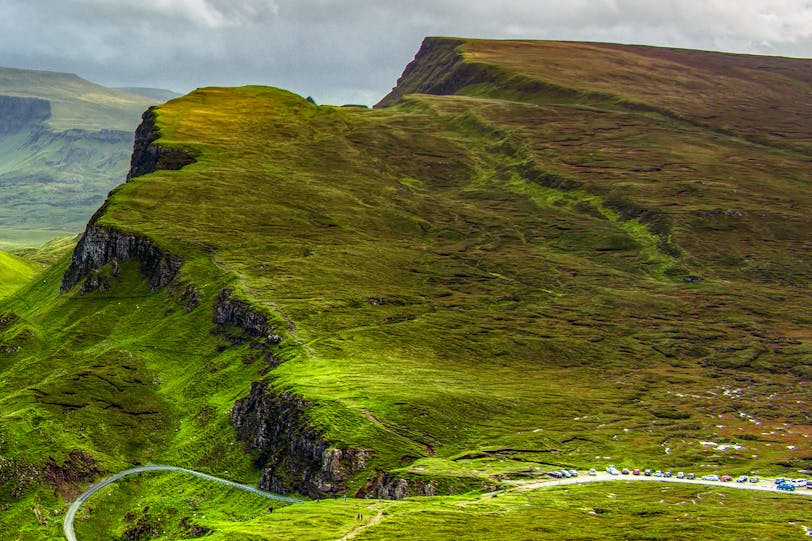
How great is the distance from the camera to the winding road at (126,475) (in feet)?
501

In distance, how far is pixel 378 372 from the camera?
189 m

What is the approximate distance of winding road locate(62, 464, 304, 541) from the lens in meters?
153

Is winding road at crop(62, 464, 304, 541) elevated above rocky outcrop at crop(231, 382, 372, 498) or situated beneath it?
situated beneath

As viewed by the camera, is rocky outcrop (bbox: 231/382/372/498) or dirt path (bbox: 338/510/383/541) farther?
rocky outcrop (bbox: 231/382/372/498)

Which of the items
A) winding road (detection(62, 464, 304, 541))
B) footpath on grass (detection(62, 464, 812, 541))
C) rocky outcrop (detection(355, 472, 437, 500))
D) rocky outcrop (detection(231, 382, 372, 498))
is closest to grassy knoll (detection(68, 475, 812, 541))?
footpath on grass (detection(62, 464, 812, 541))

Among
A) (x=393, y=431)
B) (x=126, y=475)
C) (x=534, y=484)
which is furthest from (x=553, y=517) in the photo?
(x=126, y=475)

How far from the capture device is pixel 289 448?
162 m

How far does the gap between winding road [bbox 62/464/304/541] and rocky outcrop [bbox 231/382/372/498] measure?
2.31 m

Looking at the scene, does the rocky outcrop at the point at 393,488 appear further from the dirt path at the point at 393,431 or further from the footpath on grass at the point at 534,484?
the dirt path at the point at 393,431

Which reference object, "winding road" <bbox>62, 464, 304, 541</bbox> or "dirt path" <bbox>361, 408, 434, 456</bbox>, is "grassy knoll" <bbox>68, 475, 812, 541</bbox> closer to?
"winding road" <bbox>62, 464, 304, 541</bbox>

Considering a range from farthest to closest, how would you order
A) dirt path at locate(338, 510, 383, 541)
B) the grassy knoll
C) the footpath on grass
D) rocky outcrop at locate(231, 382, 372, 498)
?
rocky outcrop at locate(231, 382, 372, 498), the footpath on grass, the grassy knoll, dirt path at locate(338, 510, 383, 541)

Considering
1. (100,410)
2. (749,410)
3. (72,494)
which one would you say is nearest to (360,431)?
(72,494)

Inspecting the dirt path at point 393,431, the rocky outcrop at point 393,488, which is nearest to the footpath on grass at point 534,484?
the rocky outcrop at point 393,488

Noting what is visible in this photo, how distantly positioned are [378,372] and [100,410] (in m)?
64.4
